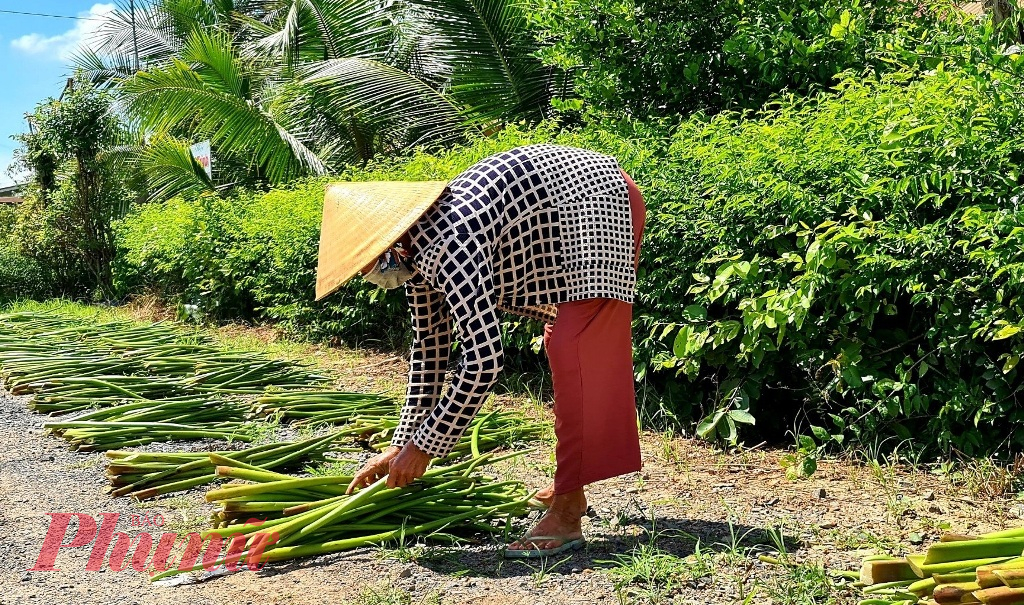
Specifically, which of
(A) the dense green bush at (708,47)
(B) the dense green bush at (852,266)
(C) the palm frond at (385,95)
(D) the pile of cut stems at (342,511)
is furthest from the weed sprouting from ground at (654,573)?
(C) the palm frond at (385,95)

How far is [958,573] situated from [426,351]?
1.85 meters

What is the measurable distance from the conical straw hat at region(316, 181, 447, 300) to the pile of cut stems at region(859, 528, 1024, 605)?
1706 millimetres

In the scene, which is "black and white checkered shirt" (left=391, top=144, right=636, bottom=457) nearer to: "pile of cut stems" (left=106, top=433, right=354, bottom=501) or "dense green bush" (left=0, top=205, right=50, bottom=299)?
"pile of cut stems" (left=106, top=433, right=354, bottom=501)

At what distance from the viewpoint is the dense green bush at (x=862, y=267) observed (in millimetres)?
3588

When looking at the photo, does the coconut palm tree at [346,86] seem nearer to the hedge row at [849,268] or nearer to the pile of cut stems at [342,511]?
the hedge row at [849,268]

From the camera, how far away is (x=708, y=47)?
263 inches

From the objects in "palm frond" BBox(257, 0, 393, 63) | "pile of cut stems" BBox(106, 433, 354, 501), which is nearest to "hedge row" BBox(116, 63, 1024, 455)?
"pile of cut stems" BBox(106, 433, 354, 501)

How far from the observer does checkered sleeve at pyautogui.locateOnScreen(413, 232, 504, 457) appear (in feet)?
9.25

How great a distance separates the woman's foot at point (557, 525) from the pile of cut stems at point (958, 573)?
1054mm

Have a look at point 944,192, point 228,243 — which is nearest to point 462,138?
point 228,243

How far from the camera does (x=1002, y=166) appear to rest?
3594mm

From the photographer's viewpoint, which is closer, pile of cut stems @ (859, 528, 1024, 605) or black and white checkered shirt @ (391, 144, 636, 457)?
pile of cut stems @ (859, 528, 1024, 605)

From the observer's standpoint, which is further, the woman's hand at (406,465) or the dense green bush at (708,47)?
the dense green bush at (708,47)

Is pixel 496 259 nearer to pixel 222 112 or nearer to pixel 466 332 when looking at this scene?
pixel 466 332
